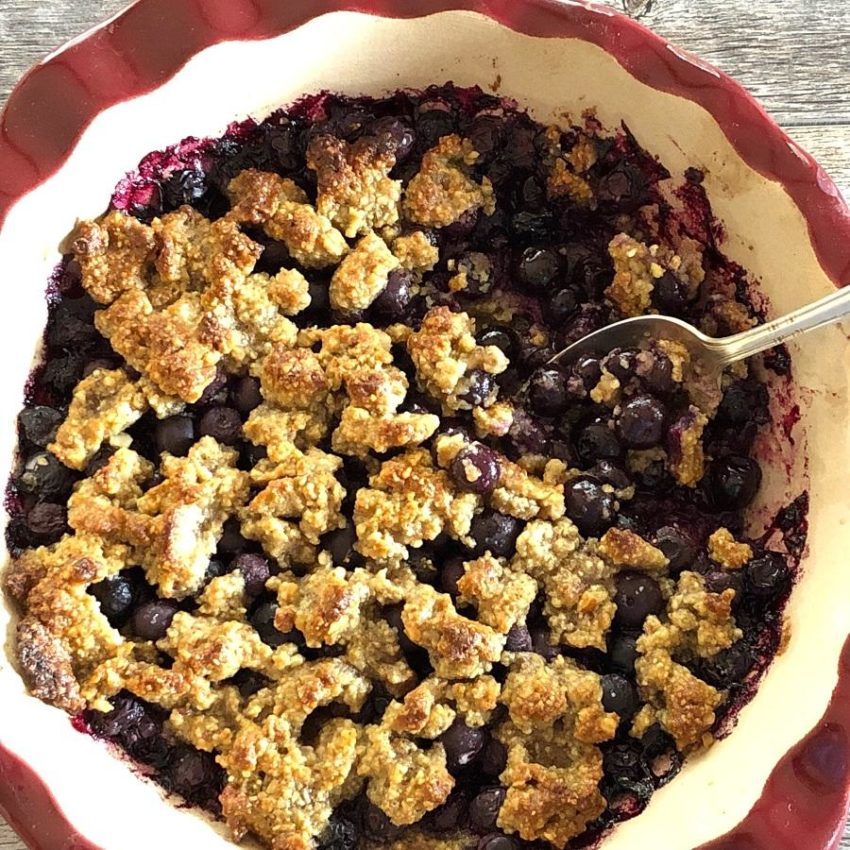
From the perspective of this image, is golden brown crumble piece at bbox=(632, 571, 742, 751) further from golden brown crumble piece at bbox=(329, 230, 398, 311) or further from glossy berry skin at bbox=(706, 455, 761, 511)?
golden brown crumble piece at bbox=(329, 230, 398, 311)

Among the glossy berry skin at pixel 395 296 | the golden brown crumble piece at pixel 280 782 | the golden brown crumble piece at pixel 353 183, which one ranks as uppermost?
the golden brown crumble piece at pixel 353 183

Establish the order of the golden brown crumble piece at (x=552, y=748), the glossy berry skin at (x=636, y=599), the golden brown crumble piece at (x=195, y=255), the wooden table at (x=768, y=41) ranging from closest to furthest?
1. the golden brown crumble piece at (x=552, y=748)
2. the glossy berry skin at (x=636, y=599)
3. the golden brown crumble piece at (x=195, y=255)
4. the wooden table at (x=768, y=41)

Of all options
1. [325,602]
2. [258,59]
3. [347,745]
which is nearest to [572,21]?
[258,59]

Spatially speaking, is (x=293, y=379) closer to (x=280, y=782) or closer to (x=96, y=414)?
(x=96, y=414)

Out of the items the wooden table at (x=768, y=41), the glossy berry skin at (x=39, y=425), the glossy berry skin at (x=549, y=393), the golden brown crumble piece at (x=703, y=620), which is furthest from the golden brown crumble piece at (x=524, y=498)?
the wooden table at (x=768, y=41)

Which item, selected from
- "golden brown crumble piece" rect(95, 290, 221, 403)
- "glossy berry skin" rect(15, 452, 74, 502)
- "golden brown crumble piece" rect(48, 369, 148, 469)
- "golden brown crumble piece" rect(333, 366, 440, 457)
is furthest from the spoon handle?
"glossy berry skin" rect(15, 452, 74, 502)

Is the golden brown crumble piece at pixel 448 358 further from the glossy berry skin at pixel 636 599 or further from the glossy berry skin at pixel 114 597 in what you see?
the glossy berry skin at pixel 114 597

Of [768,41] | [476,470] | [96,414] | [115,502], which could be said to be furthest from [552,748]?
[768,41]

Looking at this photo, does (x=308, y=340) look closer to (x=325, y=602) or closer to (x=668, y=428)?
(x=325, y=602)
